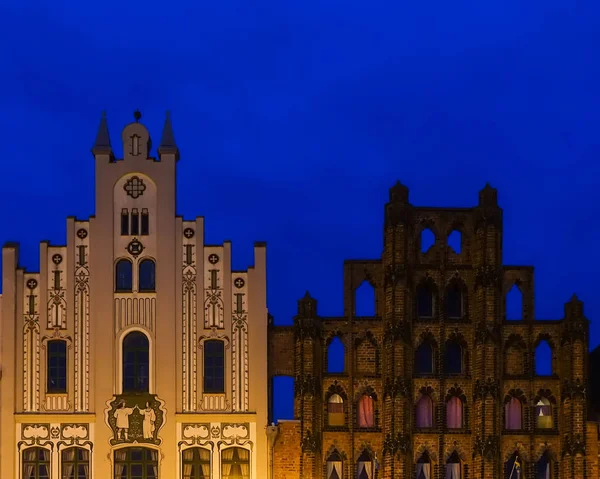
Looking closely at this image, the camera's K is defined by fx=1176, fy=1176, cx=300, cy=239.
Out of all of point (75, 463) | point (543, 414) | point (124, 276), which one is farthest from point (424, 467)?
point (124, 276)

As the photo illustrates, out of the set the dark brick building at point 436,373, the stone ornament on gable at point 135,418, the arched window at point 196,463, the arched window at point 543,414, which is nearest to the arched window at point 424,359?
the dark brick building at point 436,373

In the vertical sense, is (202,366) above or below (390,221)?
below

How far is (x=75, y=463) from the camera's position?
147 feet

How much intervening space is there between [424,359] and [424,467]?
4.23 meters

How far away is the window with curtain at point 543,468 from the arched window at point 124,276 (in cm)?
1738

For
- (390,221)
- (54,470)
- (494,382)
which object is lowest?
(54,470)

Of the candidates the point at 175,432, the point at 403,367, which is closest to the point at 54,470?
the point at 175,432

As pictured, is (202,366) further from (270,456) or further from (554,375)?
(554,375)

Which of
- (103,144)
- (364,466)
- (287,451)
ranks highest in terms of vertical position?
(103,144)

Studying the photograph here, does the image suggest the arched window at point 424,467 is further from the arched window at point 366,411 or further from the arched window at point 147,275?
the arched window at point 147,275

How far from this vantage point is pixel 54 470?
44656mm

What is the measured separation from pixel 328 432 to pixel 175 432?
595 cm

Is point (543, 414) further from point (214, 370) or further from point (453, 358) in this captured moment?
point (214, 370)

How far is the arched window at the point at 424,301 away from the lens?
4719cm
